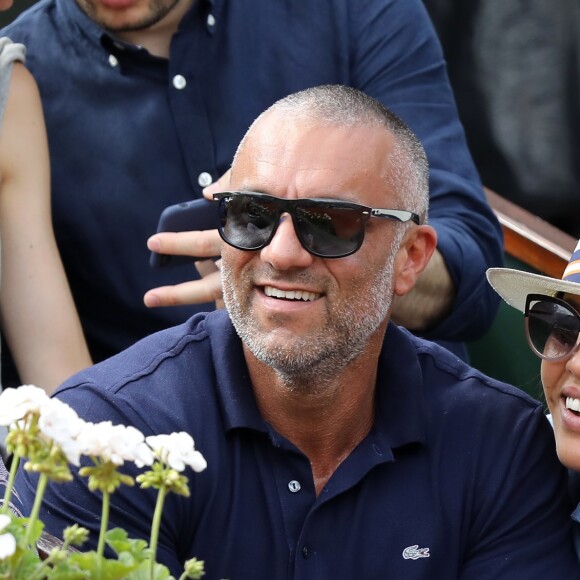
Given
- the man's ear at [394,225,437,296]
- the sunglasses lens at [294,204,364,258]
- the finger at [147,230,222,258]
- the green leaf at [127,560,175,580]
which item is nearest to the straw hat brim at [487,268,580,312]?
the man's ear at [394,225,437,296]

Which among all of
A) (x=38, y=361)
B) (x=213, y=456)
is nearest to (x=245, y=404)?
(x=213, y=456)

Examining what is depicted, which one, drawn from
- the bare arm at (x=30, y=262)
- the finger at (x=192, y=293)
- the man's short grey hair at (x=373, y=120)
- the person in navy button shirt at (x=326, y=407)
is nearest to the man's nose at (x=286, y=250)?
the person in navy button shirt at (x=326, y=407)

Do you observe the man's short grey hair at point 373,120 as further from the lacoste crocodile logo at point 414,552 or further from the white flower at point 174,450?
the white flower at point 174,450

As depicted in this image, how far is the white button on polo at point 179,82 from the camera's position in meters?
2.78

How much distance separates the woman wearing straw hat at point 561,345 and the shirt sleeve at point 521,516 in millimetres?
32

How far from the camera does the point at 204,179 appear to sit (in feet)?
9.04

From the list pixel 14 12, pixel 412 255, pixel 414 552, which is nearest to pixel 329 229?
pixel 412 255

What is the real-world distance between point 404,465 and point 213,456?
304 millimetres

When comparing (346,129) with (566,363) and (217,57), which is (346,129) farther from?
(217,57)

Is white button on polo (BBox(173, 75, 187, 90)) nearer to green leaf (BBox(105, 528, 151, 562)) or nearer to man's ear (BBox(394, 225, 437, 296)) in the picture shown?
man's ear (BBox(394, 225, 437, 296))

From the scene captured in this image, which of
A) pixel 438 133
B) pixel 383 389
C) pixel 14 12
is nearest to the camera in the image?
pixel 383 389

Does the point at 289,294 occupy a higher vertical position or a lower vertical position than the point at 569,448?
higher

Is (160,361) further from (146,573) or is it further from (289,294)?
(146,573)

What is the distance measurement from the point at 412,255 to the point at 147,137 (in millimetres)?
921
